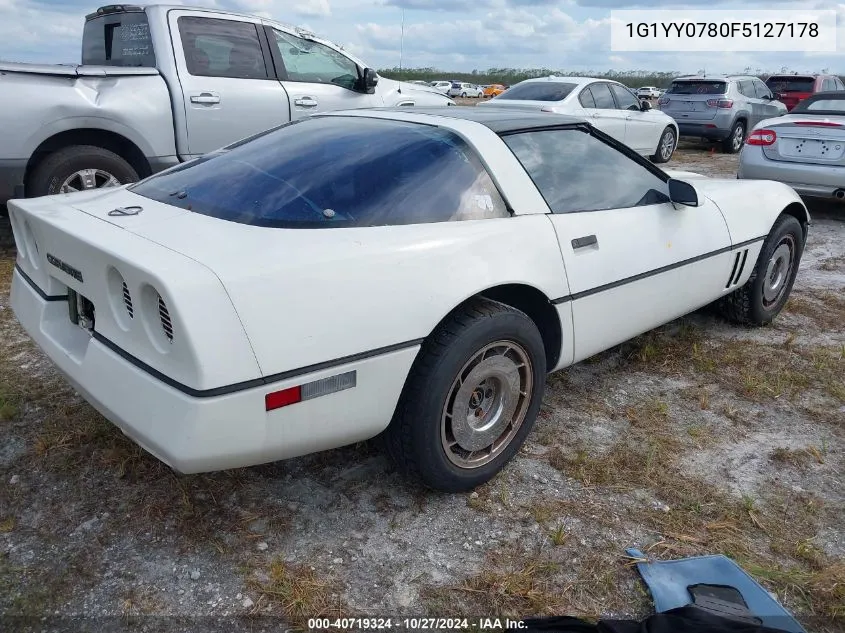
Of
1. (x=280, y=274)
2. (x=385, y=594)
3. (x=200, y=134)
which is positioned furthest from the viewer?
(x=200, y=134)

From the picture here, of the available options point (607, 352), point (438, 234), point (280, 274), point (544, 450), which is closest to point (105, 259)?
point (280, 274)

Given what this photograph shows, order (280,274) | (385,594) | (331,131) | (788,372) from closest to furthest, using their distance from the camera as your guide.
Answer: (280,274) → (385,594) → (331,131) → (788,372)

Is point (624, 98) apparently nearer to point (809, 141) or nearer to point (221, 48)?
point (809, 141)

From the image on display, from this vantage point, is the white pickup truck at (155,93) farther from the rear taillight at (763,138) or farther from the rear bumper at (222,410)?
the rear taillight at (763,138)

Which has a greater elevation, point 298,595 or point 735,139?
point 735,139

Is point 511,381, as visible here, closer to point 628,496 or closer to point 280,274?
point 628,496

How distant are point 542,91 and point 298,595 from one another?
858cm

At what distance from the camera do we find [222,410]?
183cm

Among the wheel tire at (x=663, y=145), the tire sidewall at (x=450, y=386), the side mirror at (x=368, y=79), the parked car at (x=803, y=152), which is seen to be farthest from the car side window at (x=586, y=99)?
the tire sidewall at (x=450, y=386)

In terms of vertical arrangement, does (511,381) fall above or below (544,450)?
above

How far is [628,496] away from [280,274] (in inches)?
62.1

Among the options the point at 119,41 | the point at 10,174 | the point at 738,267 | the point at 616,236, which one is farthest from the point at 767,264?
the point at 119,41

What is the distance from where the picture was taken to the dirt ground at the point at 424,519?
2.06 metres

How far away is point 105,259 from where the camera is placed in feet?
6.50
